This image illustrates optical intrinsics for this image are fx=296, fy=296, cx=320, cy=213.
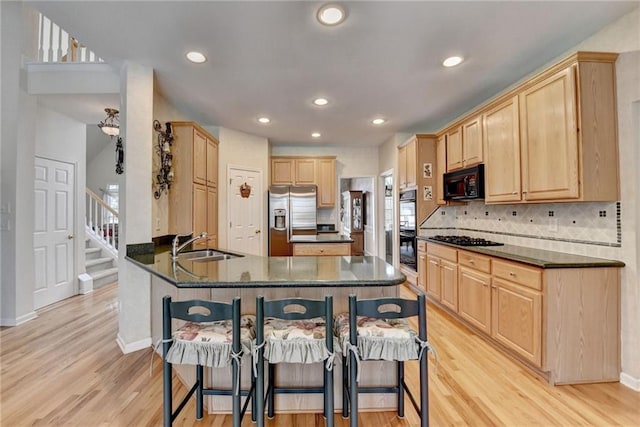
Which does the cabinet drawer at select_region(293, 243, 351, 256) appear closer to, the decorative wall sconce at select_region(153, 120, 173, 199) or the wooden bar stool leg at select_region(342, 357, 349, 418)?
the decorative wall sconce at select_region(153, 120, 173, 199)

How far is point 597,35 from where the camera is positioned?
222 centimetres

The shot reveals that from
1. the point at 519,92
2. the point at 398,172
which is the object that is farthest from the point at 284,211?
the point at 519,92

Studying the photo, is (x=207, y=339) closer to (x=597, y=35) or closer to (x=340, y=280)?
(x=340, y=280)

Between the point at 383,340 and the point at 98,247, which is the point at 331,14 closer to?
the point at 383,340

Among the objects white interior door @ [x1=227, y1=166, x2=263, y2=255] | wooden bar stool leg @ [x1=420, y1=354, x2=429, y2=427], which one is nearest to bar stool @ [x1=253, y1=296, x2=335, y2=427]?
wooden bar stool leg @ [x1=420, y1=354, x2=429, y2=427]

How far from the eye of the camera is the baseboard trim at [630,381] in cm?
199

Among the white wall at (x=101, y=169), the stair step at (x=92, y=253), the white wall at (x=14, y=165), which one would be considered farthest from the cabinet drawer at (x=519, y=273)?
the white wall at (x=101, y=169)

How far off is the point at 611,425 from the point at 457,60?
108 inches

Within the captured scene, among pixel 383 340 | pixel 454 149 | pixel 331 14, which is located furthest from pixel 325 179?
pixel 383 340

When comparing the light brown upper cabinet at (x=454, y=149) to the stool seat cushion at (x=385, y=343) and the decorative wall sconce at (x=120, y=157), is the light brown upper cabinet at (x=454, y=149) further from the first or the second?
the decorative wall sconce at (x=120, y=157)

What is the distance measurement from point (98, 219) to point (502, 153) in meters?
6.77

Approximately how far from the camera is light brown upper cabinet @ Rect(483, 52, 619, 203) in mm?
2080

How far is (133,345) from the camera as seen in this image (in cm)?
262

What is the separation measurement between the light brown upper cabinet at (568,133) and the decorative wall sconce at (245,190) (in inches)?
153
